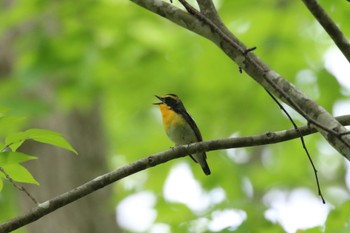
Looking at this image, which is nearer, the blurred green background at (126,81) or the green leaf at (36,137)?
the green leaf at (36,137)

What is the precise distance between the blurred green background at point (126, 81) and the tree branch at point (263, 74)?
3.84 meters

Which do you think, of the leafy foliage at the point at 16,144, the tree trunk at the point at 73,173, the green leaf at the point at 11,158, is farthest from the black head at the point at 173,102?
the green leaf at the point at 11,158

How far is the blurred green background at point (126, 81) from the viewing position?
768 cm

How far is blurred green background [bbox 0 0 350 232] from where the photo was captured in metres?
7.68

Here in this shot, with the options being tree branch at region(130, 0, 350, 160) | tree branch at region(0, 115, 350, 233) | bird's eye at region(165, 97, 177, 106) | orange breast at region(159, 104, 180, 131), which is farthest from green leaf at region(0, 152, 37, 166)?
bird's eye at region(165, 97, 177, 106)

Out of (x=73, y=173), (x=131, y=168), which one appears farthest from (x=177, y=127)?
(x=73, y=173)

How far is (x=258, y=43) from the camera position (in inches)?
319

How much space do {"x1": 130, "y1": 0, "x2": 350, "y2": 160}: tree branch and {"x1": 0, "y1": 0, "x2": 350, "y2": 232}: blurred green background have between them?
3835 millimetres

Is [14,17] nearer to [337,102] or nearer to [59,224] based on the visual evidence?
[59,224]

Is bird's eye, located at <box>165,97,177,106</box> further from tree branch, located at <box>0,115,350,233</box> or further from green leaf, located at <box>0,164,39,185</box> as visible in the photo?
green leaf, located at <box>0,164,39,185</box>

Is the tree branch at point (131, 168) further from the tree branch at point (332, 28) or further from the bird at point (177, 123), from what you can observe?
the bird at point (177, 123)

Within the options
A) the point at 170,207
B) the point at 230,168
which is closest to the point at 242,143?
the point at 170,207

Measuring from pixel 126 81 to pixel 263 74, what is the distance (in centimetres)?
571

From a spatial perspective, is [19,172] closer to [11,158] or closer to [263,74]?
[11,158]
